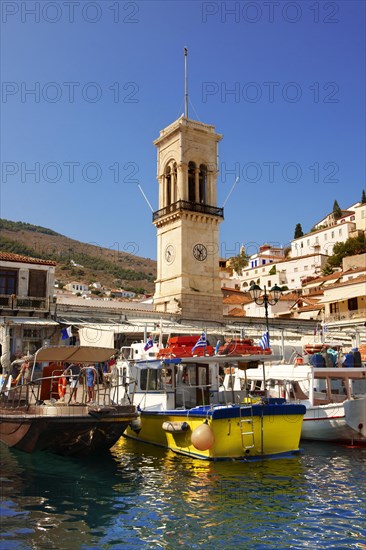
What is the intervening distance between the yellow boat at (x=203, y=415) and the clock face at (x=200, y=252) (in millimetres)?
21986

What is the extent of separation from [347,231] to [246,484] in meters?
83.1

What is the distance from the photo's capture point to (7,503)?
10156 millimetres

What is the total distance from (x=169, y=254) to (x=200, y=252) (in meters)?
2.49

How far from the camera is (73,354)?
16328mm

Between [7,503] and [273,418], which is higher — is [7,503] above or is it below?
below

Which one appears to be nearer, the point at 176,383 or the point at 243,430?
the point at 243,430

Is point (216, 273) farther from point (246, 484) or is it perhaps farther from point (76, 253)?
point (76, 253)

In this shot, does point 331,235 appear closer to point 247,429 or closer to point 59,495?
point 247,429

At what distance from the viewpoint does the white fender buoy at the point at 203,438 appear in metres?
13.7

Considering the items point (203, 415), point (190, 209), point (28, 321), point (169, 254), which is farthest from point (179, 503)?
point (190, 209)

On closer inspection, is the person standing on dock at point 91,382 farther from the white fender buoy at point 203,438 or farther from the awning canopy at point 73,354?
the white fender buoy at point 203,438

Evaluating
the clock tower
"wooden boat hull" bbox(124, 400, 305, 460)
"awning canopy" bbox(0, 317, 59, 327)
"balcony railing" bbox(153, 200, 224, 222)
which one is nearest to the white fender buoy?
"wooden boat hull" bbox(124, 400, 305, 460)

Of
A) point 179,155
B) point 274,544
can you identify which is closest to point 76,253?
point 179,155

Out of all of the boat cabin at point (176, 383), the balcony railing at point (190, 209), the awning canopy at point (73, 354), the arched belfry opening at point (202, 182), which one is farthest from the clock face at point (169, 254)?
the awning canopy at point (73, 354)
